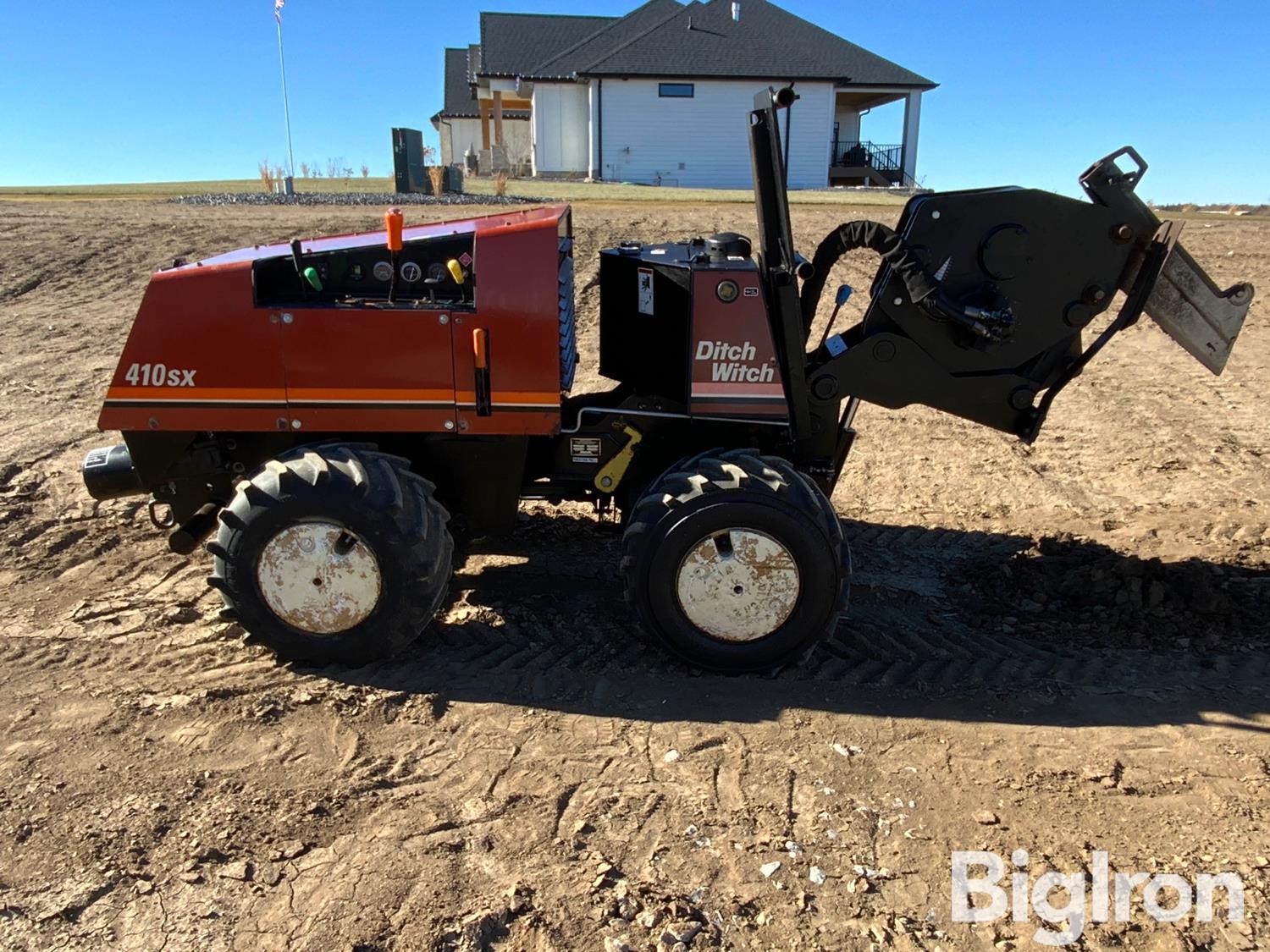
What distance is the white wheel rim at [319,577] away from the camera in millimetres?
3885

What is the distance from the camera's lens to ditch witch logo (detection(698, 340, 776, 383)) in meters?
4.18

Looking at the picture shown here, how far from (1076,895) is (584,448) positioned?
2.69 metres

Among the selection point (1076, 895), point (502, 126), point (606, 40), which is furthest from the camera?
point (502, 126)

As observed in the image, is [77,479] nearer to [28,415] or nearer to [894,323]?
[28,415]

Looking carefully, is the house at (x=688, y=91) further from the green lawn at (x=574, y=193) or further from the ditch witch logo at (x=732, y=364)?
the ditch witch logo at (x=732, y=364)

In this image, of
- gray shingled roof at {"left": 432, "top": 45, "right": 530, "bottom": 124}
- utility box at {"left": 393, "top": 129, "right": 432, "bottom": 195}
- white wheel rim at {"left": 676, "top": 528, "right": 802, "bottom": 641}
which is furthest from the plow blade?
gray shingled roof at {"left": 432, "top": 45, "right": 530, "bottom": 124}

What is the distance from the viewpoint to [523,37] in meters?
29.7

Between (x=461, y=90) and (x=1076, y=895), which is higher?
(x=461, y=90)

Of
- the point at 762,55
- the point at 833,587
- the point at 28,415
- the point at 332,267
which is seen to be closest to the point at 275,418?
the point at 332,267

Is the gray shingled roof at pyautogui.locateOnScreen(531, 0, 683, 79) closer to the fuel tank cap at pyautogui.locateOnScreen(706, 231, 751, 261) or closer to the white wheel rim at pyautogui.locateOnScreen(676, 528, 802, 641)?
the fuel tank cap at pyautogui.locateOnScreen(706, 231, 751, 261)

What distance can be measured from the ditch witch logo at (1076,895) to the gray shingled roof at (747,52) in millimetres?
26447

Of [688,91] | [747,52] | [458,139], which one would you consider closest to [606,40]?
[688,91]

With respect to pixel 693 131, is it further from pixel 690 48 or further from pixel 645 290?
pixel 645 290

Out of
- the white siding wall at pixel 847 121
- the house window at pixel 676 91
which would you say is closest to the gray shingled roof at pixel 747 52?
the house window at pixel 676 91
